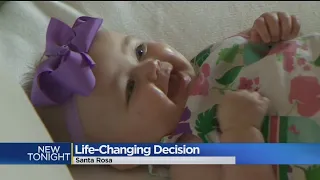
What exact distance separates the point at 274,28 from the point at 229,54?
57 millimetres

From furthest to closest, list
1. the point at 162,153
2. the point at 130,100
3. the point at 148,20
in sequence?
the point at 148,20 < the point at 130,100 < the point at 162,153

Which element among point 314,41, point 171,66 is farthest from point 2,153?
point 314,41

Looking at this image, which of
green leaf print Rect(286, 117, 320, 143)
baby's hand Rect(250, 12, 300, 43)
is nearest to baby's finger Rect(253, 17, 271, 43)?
baby's hand Rect(250, 12, 300, 43)

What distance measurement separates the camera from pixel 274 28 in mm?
613

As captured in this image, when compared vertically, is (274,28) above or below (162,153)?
above

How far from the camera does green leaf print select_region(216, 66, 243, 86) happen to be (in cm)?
61

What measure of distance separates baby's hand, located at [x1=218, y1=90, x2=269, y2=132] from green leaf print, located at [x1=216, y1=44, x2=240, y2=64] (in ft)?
0.23

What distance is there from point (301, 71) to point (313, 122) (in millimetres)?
59

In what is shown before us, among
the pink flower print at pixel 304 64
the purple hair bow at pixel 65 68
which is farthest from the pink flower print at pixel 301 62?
the purple hair bow at pixel 65 68

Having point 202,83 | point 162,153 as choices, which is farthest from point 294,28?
point 162,153

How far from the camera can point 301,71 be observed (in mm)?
572

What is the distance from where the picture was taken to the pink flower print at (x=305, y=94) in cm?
54

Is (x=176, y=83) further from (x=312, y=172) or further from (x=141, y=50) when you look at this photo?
(x=312, y=172)

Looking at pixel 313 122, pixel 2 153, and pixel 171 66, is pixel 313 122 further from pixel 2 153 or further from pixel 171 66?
pixel 2 153
